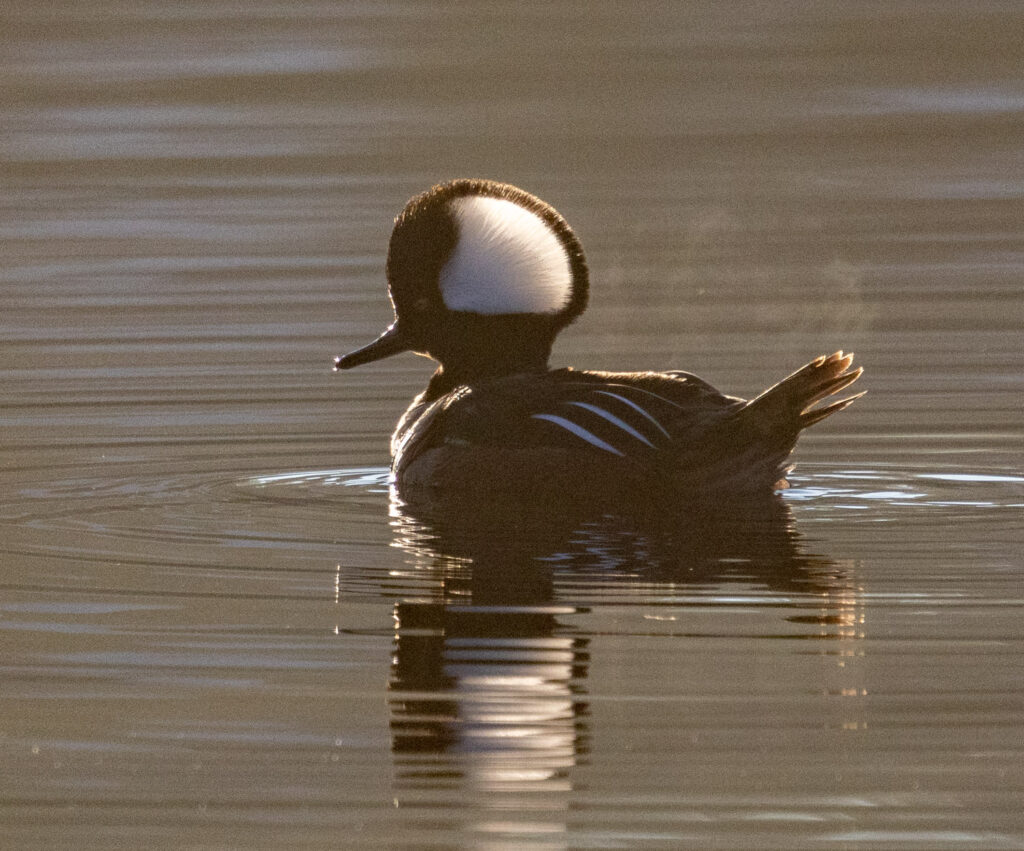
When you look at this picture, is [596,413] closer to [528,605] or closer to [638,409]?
[638,409]

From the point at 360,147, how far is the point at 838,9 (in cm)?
762

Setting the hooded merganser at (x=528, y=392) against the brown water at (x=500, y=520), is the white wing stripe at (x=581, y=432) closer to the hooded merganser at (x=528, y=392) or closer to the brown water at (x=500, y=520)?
the hooded merganser at (x=528, y=392)

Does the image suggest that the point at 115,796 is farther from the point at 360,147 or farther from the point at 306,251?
the point at 360,147

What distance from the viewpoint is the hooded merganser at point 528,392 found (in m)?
8.02

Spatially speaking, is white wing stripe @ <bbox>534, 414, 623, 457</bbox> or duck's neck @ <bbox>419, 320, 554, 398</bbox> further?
duck's neck @ <bbox>419, 320, 554, 398</bbox>

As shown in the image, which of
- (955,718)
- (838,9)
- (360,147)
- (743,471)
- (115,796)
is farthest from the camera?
(838,9)

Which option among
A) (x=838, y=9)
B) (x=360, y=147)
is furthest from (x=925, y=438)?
(x=838, y=9)

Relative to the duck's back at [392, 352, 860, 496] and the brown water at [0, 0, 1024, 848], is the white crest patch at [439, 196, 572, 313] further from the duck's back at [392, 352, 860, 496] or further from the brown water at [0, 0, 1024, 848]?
the brown water at [0, 0, 1024, 848]

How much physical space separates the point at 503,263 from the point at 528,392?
83 centimetres

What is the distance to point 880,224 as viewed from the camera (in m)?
15.2

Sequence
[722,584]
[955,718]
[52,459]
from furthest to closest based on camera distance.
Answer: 1. [52,459]
2. [722,584]
3. [955,718]

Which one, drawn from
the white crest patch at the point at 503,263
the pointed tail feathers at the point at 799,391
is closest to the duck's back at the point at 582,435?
the pointed tail feathers at the point at 799,391

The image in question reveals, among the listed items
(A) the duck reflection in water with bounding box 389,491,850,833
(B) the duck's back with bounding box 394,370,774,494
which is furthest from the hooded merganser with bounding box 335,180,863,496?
Result: (A) the duck reflection in water with bounding box 389,491,850,833

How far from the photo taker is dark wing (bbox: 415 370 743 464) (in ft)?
26.4
